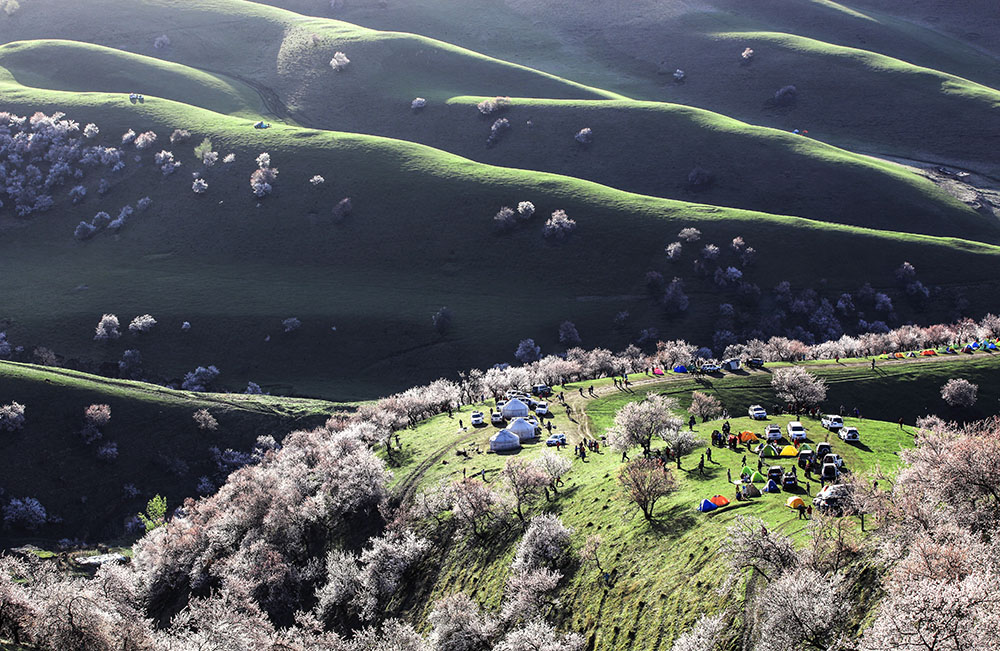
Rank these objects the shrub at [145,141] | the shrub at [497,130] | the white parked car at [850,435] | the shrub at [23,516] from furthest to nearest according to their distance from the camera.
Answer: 1. the shrub at [497,130]
2. the shrub at [145,141]
3. the shrub at [23,516]
4. the white parked car at [850,435]

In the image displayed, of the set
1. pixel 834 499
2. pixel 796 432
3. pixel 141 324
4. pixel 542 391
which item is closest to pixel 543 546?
pixel 834 499

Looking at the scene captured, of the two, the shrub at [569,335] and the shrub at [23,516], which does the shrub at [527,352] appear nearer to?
the shrub at [569,335]

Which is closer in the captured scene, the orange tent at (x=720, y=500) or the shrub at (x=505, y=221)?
the orange tent at (x=720, y=500)

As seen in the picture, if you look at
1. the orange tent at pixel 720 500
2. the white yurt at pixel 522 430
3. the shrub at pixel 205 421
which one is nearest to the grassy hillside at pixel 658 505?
the orange tent at pixel 720 500

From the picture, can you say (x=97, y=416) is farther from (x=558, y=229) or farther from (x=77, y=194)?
(x=77, y=194)

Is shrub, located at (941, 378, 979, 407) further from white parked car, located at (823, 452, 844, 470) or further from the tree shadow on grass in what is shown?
the tree shadow on grass

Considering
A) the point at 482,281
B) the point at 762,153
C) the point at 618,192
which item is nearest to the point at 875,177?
the point at 762,153

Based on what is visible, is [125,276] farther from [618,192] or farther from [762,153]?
[762,153]
